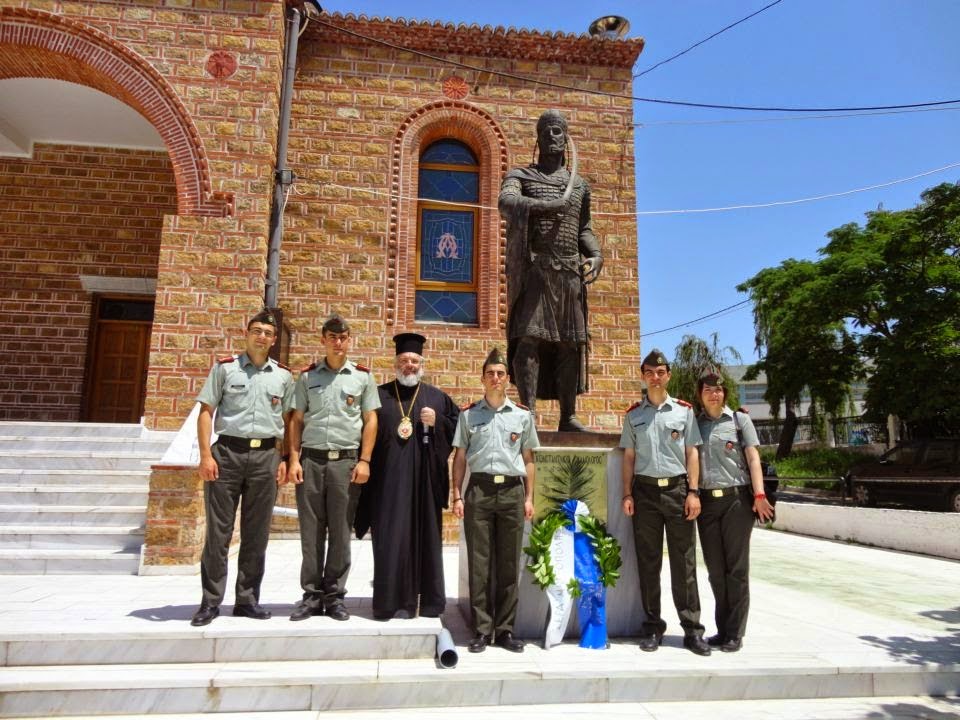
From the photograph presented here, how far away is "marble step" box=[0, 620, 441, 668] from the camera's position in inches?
131

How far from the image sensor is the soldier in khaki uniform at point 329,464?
3789mm

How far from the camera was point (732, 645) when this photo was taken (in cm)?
374

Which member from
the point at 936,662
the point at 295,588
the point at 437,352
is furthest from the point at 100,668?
the point at 437,352

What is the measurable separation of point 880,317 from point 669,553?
55.4 feet

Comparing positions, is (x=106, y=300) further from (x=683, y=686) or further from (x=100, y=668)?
(x=683, y=686)

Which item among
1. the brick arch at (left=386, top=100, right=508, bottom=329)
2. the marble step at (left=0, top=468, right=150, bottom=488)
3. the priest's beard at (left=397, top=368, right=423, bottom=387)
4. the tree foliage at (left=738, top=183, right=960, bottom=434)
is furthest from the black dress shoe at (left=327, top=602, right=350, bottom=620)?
the tree foliage at (left=738, top=183, right=960, bottom=434)

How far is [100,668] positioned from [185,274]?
18.4ft

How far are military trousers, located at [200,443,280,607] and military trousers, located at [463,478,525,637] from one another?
1.22 m

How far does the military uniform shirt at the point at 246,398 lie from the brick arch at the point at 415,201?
5.14 metres

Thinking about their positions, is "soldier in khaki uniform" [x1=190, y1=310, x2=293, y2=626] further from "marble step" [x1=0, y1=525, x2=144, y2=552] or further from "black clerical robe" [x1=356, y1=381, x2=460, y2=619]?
"marble step" [x1=0, y1=525, x2=144, y2=552]

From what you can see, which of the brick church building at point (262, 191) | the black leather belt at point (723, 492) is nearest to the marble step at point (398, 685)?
Answer: the black leather belt at point (723, 492)

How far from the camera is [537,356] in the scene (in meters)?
4.80

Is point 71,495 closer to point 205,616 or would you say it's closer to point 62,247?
point 205,616

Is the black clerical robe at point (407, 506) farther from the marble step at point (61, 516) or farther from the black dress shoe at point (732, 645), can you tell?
the marble step at point (61, 516)
